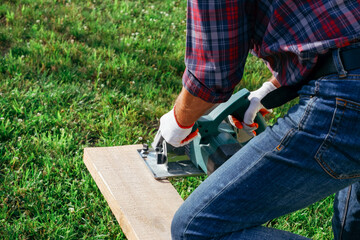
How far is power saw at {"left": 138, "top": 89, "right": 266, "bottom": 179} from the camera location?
2061mm

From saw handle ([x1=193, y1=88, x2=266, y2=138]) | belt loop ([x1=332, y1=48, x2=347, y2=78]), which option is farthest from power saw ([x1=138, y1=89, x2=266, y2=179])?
belt loop ([x1=332, y1=48, x2=347, y2=78])

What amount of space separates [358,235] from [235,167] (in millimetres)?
715

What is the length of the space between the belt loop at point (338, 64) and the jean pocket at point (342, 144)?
2.7 inches

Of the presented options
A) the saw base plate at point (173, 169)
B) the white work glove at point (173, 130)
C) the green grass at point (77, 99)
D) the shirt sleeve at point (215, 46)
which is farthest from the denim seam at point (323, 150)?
the green grass at point (77, 99)

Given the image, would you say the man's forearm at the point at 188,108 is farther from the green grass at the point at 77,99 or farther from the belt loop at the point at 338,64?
the green grass at the point at 77,99

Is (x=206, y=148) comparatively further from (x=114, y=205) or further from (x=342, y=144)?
(x=342, y=144)

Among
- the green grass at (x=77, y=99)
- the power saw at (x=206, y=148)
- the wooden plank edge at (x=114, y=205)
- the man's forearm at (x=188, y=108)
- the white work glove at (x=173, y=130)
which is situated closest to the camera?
the man's forearm at (x=188, y=108)

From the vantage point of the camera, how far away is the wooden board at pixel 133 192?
6.44 feet

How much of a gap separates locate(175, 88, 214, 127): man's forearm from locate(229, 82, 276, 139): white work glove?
45 cm

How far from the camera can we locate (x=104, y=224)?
7.45 ft

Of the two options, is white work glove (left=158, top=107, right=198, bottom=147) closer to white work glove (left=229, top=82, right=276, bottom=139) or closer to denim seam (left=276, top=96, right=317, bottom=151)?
white work glove (left=229, top=82, right=276, bottom=139)

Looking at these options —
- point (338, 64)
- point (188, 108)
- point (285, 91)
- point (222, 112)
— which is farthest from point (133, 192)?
point (338, 64)

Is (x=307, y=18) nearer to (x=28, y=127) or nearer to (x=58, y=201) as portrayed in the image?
(x=58, y=201)

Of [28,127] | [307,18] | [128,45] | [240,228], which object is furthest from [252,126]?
[128,45]
